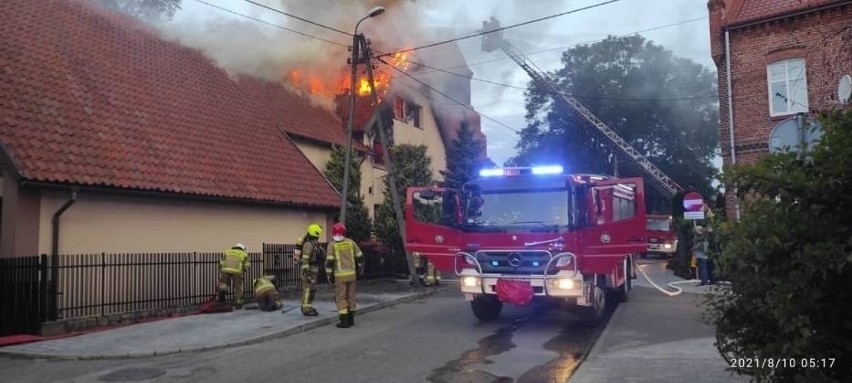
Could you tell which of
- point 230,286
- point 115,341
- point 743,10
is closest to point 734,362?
point 115,341

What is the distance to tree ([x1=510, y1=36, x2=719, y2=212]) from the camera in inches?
1789

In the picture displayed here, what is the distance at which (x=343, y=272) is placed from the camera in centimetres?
1057

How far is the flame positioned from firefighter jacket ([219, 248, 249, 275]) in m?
9.26

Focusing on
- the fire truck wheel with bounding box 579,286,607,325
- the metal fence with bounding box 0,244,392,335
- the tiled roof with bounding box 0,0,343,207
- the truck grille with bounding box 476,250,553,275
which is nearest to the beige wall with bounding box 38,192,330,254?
the metal fence with bounding box 0,244,392,335

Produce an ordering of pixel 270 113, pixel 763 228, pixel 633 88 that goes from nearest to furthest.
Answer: pixel 763 228 < pixel 270 113 < pixel 633 88

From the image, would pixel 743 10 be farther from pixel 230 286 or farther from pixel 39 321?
pixel 39 321

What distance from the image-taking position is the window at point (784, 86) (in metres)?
17.5

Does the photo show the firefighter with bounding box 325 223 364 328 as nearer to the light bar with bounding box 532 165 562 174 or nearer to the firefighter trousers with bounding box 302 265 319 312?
the firefighter trousers with bounding box 302 265 319 312

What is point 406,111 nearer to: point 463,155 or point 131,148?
point 463,155

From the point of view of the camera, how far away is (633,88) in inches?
1807

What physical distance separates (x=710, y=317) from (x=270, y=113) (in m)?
16.3

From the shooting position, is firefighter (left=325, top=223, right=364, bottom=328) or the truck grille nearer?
the truck grille

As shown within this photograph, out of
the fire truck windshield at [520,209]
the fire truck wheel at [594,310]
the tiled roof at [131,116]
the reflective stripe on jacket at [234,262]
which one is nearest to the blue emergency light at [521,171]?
the fire truck windshield at [520,209]

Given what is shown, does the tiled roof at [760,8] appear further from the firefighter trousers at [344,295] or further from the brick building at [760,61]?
the firefighter trousers at [344,295]
